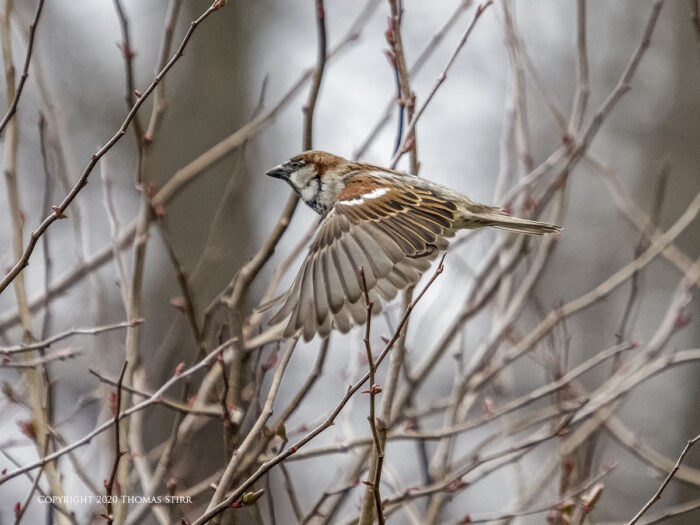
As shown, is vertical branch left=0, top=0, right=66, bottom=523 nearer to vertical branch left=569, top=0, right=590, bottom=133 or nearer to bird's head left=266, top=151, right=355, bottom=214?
bird's head left=266, top=151, right=355, bottom=214

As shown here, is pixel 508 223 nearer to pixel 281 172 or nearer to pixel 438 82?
pixel 438 82

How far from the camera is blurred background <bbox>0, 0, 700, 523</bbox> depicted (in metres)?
3.37

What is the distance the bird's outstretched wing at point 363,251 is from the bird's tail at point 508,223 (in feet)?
0.36

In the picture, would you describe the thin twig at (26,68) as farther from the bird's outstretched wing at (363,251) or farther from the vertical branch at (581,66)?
the vertical branch at (581,66)

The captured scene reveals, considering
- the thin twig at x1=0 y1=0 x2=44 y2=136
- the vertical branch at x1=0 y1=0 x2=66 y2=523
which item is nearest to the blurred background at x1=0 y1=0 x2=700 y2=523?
the vertical branch at x1=0 y1=0 x2=66 y2=523

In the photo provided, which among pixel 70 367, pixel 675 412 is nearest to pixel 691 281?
pixel 70 367

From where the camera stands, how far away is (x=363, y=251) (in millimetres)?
3066

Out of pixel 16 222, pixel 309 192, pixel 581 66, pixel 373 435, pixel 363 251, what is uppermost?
pixel 581 66

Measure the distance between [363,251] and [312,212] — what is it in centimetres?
244

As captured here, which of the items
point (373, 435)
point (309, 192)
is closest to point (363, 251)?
point (309, 192)

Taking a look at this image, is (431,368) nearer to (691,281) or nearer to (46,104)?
Result: (691,281)

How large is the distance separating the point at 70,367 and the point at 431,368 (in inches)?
101

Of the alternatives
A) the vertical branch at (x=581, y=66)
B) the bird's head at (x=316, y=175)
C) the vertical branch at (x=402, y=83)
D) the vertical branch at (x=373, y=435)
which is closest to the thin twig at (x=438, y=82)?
the vertical branch at (x=402, y=83)

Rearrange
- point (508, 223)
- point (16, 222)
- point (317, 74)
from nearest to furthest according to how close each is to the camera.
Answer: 1. point (16, 222)
2. point (317, 74)
3. point (508, 223)
